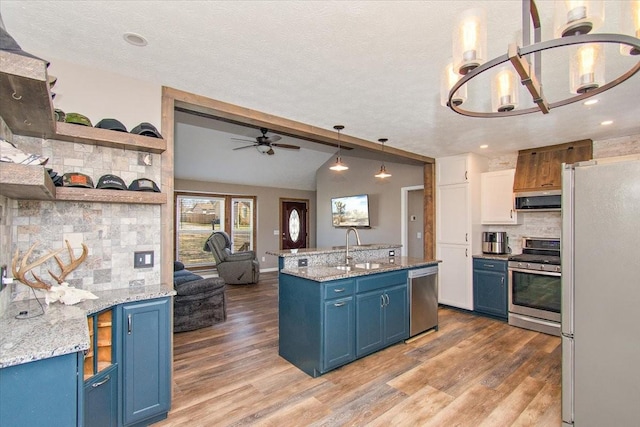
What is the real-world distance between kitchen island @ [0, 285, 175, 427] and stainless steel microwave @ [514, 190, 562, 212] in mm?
4683

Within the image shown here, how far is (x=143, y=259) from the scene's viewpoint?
2.45m

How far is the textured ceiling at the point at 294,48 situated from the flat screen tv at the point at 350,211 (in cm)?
426

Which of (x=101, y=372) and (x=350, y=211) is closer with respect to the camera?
(x=101, y=372)

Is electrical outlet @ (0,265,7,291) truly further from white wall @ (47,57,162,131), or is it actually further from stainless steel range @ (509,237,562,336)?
stainless steel range @ (509,237,562,336)

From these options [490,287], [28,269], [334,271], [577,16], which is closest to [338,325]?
[334,271]

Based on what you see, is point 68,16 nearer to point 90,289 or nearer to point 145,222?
point 145,222

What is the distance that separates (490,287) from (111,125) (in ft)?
16.3

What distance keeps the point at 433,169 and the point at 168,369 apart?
478 cm

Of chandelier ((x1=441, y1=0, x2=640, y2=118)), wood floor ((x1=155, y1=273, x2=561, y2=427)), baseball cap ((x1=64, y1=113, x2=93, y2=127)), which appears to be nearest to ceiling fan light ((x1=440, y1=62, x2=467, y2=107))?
chandelier ((x1=441, y1=0, x2=640, y2=118))

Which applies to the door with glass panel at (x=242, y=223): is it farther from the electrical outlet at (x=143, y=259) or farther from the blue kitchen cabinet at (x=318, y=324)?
the electrical outlet at (x=143, y=259)

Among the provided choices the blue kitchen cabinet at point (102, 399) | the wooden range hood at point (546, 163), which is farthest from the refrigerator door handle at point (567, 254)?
the blue kitchen cabinet at point (102, 399)

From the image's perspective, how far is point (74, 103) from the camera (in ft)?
7.33

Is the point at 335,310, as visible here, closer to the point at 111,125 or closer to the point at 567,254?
the point at 567,254

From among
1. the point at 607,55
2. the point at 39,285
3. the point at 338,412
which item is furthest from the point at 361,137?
the point at 39,285
